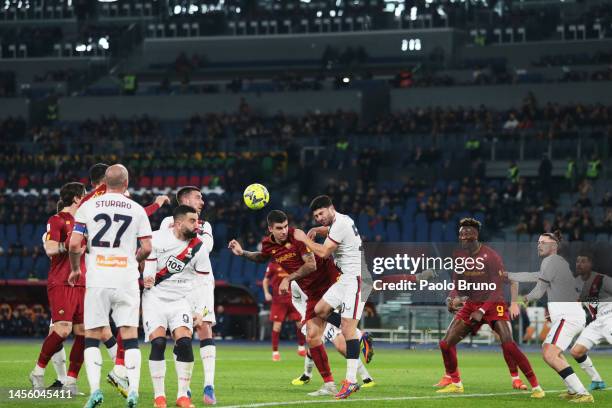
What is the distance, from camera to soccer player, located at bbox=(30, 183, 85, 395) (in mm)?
14578

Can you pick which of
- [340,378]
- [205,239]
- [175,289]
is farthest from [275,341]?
[175,289]

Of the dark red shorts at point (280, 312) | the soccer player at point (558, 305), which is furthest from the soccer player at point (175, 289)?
the dark red shorts at point (280, 312)

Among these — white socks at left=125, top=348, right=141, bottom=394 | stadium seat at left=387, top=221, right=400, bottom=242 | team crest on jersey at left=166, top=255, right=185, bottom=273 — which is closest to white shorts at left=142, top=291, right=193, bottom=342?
team crest on jersey at left=166, top=255, right=185, bottom=273

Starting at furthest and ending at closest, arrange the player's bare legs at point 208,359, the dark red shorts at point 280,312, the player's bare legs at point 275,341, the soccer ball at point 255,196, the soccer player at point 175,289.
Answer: the dark red shorts at point 280,312 < the player's bare legs at point 275,341 < the soccer ball at point 255,196 < the player's bare legs at point 208,359 < the soccer player at point 175,289

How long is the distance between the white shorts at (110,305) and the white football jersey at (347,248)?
12.5 ft

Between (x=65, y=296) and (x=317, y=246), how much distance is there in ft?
10.6

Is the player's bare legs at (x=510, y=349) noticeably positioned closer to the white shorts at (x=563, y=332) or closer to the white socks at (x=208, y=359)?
the white shorts at (x=563, y=332)

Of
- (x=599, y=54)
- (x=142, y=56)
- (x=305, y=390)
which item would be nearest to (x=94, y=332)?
(x=305, y=390)

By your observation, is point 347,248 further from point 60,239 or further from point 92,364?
point 92,364

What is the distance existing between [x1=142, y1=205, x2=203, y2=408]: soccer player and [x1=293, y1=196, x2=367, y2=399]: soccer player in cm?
205

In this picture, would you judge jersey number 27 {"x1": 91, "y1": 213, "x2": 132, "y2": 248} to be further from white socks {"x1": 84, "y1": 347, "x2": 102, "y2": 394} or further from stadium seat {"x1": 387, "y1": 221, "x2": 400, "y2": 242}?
stadium seat {"x1": 387, "y1": 221, "x2": 400, "y2": 242}

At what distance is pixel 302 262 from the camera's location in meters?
16.8

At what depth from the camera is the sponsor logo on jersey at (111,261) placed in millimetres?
12531

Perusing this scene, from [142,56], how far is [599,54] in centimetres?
2217
